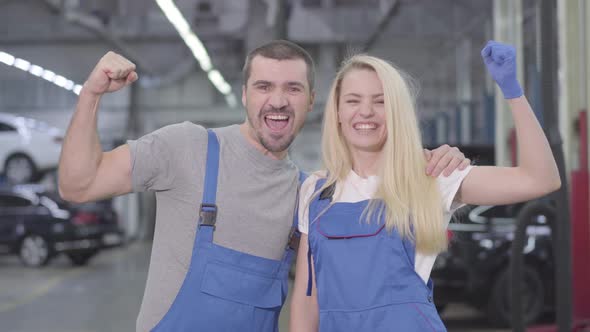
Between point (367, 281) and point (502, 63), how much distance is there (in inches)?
30.0

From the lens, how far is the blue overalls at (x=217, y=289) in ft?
9.00

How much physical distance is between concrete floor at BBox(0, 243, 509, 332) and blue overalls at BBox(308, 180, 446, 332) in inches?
221

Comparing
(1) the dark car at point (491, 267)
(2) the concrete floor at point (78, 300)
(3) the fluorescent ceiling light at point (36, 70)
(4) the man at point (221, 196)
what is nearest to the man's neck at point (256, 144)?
(4) the man at point (221, 196)

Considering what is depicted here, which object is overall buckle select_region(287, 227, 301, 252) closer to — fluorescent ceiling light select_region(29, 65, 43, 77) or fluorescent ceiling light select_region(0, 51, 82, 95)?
fluorescent ceiling light select_region(0, 51, 82, 95)

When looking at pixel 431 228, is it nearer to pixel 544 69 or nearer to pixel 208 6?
pixel 544 69

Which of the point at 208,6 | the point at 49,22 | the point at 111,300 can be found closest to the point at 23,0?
the point at 49,22

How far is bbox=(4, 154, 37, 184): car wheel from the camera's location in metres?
19.7

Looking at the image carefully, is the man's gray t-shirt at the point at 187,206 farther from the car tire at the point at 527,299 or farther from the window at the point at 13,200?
the window at the point at 13,200

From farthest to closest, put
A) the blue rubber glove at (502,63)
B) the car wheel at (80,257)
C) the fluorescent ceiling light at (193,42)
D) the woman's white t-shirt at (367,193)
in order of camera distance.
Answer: the car wheel at (80,257) → the fluorescent ceiling light at (193,42) → the woman's white t-shirt at (367,193) → the blue rubber glove at (502,63)

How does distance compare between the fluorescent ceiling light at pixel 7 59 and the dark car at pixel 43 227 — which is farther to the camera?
the fluorescent ceiling light at pixel 7 59

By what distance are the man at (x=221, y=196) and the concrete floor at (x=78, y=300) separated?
543 centimetres

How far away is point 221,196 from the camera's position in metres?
2.81

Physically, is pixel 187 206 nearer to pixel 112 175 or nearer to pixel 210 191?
pixel 210 191

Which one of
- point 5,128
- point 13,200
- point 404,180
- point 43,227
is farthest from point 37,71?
point 404,180
